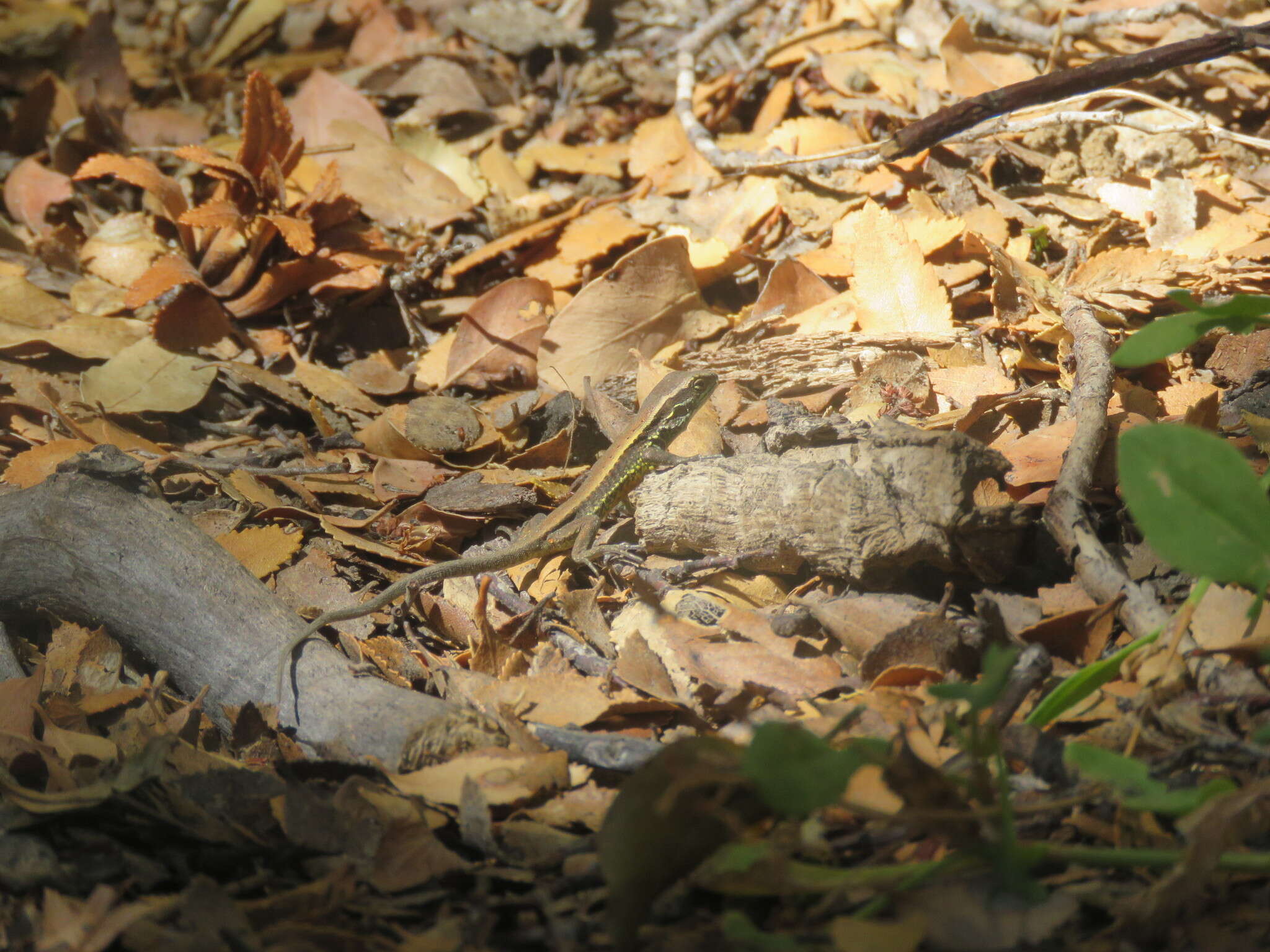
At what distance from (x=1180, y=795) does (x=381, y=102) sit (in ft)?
18.1

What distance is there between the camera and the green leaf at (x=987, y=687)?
1.52 m

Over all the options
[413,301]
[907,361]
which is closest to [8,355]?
[413,301]

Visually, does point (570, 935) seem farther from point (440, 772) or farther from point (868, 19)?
point (868, 19)

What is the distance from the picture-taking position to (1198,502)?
73.2 inches

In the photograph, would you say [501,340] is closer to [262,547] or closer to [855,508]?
[262,547]

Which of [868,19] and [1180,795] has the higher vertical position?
[868,19]

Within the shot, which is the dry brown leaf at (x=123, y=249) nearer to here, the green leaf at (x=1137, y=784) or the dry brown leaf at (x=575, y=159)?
the dry brown leaf at (x=575, y=159)

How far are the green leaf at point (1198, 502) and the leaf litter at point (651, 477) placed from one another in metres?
0.03

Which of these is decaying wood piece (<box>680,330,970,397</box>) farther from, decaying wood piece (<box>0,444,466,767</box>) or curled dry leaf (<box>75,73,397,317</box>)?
decaying wood piece (<box>0,444,466,767</box>)

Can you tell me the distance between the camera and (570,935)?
5.80ft

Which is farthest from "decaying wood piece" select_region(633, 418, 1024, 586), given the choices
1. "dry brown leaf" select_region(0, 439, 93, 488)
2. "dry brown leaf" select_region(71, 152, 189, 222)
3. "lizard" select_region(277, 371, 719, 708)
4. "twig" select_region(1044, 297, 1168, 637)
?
"dry brown leaf" select_region(71, 152, 189, 222)

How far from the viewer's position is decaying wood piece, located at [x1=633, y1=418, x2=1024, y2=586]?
2.46 meters

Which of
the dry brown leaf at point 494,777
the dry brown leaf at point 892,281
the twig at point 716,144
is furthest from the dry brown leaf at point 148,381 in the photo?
the dry brown leaf at point 892,281

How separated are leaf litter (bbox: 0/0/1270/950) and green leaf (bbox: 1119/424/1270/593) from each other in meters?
0.03
